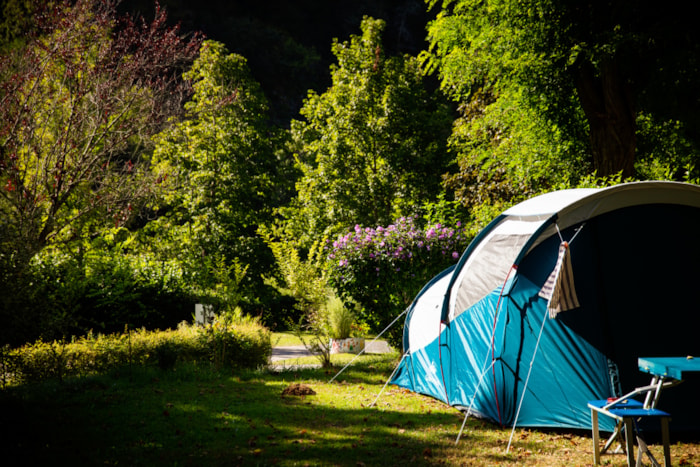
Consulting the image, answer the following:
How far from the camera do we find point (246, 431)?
19.1 ft

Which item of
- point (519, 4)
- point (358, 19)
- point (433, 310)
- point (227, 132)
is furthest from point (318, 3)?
point (433, 310)

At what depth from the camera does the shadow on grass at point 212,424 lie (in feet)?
16.0

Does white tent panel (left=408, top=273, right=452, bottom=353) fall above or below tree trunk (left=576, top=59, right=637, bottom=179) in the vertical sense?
below

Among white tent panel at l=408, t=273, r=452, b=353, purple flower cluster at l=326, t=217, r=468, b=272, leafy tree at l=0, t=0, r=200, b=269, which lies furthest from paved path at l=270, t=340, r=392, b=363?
leafy tree at l=0, t=0, r=200, b=269

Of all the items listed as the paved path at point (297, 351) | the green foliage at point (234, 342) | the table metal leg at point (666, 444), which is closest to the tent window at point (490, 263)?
the table metal leg at point (666, 444)

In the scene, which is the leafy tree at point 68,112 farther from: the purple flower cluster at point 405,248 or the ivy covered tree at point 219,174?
the ivy covered tree at point 219,174

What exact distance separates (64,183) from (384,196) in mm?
12260

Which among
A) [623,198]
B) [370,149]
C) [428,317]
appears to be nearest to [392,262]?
[428,317]

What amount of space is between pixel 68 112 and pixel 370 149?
11.8m

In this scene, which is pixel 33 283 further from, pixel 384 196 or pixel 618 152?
pixel 384 196

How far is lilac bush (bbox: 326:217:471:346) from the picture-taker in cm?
1070

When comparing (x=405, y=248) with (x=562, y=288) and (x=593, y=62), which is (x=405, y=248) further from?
(x=562, y=288)

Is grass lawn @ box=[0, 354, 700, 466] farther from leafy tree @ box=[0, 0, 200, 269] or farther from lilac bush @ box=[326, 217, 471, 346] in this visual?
leafy tree @ box=[0, 0, 200, 269]

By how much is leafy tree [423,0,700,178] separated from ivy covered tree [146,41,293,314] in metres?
10.6
